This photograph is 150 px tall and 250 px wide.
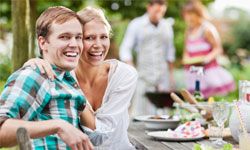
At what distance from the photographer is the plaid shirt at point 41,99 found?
82.7 inches

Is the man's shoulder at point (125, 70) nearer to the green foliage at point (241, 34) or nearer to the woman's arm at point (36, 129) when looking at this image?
the woman's arm at point (36, 129)

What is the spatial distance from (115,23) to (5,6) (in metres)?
2.12

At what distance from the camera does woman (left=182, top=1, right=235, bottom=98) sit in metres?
6.38

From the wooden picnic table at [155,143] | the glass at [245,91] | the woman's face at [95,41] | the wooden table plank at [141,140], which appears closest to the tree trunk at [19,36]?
the wooden table plank at [141,140]

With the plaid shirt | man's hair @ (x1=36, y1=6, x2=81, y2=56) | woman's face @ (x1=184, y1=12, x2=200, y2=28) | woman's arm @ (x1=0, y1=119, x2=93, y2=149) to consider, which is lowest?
woman's arm @ (x1=0, y1=119, x2=93, y2=149)

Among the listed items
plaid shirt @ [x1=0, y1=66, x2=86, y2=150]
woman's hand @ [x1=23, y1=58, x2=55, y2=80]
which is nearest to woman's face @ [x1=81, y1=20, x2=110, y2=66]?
plaid shirt @ [x1=0, y1=66, x2=86, y2=150]

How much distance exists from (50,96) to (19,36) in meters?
1.74

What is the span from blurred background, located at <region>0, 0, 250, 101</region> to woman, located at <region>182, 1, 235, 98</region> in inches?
63.1

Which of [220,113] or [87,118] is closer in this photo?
[87,118]

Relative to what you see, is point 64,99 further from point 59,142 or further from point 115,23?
point 115,23

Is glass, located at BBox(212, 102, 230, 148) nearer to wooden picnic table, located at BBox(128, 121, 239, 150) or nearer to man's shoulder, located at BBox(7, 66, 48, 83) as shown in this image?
wooden picnic table, located at BBox(128, 121, 239, 150)

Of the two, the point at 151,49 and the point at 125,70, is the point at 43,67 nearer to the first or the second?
the point at 125,70

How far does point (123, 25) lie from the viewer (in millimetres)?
12336

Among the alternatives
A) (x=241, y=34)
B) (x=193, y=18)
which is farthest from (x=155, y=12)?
(x=241, y=34)
